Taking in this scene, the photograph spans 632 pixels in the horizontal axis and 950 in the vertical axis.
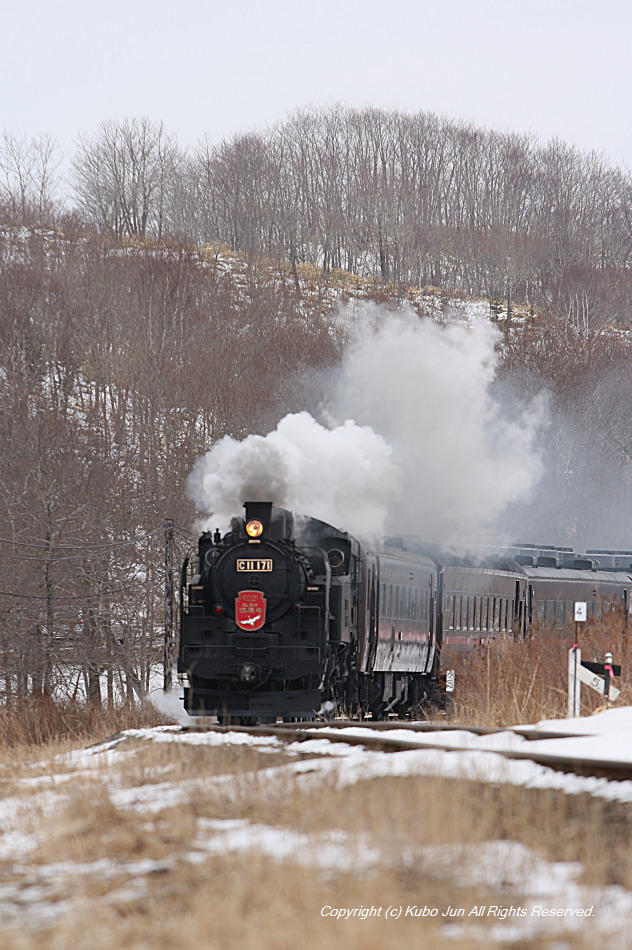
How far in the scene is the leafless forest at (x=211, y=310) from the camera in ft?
107

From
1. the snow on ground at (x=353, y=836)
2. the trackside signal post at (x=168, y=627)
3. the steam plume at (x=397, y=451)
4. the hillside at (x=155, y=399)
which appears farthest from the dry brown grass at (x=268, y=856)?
the hillside at (x=155, y=399)

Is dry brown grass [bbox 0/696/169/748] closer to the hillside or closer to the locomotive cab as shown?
the locomotive cab

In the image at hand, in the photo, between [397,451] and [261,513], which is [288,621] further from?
[397,451]

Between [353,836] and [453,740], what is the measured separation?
334cm

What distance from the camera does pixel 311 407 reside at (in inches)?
1710

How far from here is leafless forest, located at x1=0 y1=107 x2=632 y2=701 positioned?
107 feet

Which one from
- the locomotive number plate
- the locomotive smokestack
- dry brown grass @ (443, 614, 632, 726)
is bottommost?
dry brown grass @ (443, 614, 632, 726)

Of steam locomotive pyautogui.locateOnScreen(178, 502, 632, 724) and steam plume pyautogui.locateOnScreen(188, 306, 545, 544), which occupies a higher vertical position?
steam plume pyautogui.locateOnScreen(188, 306, 545, 544)

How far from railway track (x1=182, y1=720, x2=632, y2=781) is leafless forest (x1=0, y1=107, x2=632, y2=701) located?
15.3 metres

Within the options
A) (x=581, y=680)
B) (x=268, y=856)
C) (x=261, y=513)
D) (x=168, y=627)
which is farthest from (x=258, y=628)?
(x=268, y=856)

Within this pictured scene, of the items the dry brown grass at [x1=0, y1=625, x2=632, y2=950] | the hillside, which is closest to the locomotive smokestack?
the dry brown grass at [x1=0, y1=625, x2=632, y2=950]

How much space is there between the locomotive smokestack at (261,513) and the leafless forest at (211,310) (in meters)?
12.1

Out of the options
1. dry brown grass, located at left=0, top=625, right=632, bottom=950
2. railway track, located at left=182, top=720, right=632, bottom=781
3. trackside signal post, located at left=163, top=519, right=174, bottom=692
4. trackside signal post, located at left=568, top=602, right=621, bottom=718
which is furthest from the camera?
trackside signal post, located at left=163, top=519, right=174, bottom=692

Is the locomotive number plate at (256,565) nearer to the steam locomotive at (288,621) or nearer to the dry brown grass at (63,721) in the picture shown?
the steam locomotive at (288,621)
